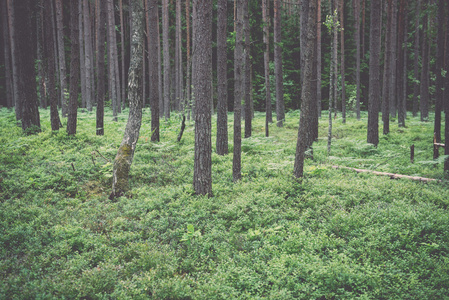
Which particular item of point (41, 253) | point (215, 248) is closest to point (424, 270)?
point (215, 248)

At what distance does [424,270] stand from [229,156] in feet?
24.2

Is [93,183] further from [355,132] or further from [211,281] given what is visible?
[355,132]

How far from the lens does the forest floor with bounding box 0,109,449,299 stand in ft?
14.6

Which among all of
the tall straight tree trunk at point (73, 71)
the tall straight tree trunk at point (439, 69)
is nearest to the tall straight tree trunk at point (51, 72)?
the tall straight tree trunk at point (73, 71)

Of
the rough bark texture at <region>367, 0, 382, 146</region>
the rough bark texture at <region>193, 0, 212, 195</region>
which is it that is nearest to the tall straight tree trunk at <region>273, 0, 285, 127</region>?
the rough bark texture at <region>367, 0, 382, 146</region>

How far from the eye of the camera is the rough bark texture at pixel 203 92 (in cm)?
704

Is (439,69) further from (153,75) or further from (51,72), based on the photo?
(51,72)

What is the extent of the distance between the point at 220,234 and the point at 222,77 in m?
6.94

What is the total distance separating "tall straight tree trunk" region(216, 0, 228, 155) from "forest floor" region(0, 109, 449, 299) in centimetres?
199

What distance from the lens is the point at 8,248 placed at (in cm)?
528

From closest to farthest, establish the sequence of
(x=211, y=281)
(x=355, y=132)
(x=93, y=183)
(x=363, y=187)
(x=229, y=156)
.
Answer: (x=211, y=281), (x=363, y=187), (x=93, y=183), (x=229, y=156), (x=355, y=132)

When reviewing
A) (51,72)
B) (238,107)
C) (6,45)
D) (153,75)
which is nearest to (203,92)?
(238,107)

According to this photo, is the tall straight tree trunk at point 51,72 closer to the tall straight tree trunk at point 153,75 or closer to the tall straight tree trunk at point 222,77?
the tall straight tree trunk at point 153,75

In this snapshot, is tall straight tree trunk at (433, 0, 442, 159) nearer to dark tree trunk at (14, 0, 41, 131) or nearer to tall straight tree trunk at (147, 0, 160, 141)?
tall straight tree trunk at (147, 0, 160, 141)
